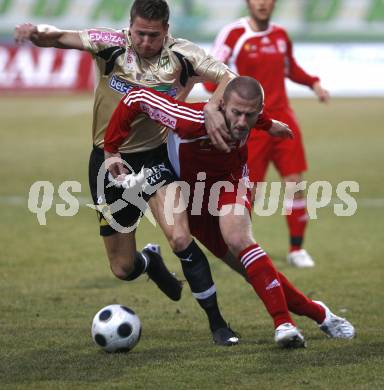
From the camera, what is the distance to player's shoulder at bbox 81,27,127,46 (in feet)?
23.0

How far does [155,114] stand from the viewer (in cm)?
659

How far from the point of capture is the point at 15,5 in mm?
35344

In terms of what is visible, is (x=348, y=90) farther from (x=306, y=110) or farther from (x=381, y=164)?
(x=381, y=164)

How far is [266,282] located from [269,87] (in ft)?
14.5

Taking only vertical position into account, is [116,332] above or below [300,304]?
below

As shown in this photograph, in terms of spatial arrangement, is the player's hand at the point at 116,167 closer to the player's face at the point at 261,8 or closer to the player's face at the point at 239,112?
the player's face at the point at 239,112

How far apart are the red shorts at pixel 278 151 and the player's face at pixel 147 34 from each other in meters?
3.56

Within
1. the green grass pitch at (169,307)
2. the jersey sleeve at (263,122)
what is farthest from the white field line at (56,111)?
the jersey sleeve at (263,122)

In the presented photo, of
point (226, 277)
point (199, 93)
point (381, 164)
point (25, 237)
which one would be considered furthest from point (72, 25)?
point (226, 277)

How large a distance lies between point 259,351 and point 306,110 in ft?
71.7

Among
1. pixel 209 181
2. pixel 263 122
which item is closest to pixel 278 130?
pixel 263 122

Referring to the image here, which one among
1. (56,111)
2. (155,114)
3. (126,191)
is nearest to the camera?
(155,114)

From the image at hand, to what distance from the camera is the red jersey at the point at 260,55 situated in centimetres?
1040

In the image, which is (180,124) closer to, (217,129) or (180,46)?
(217,129)
